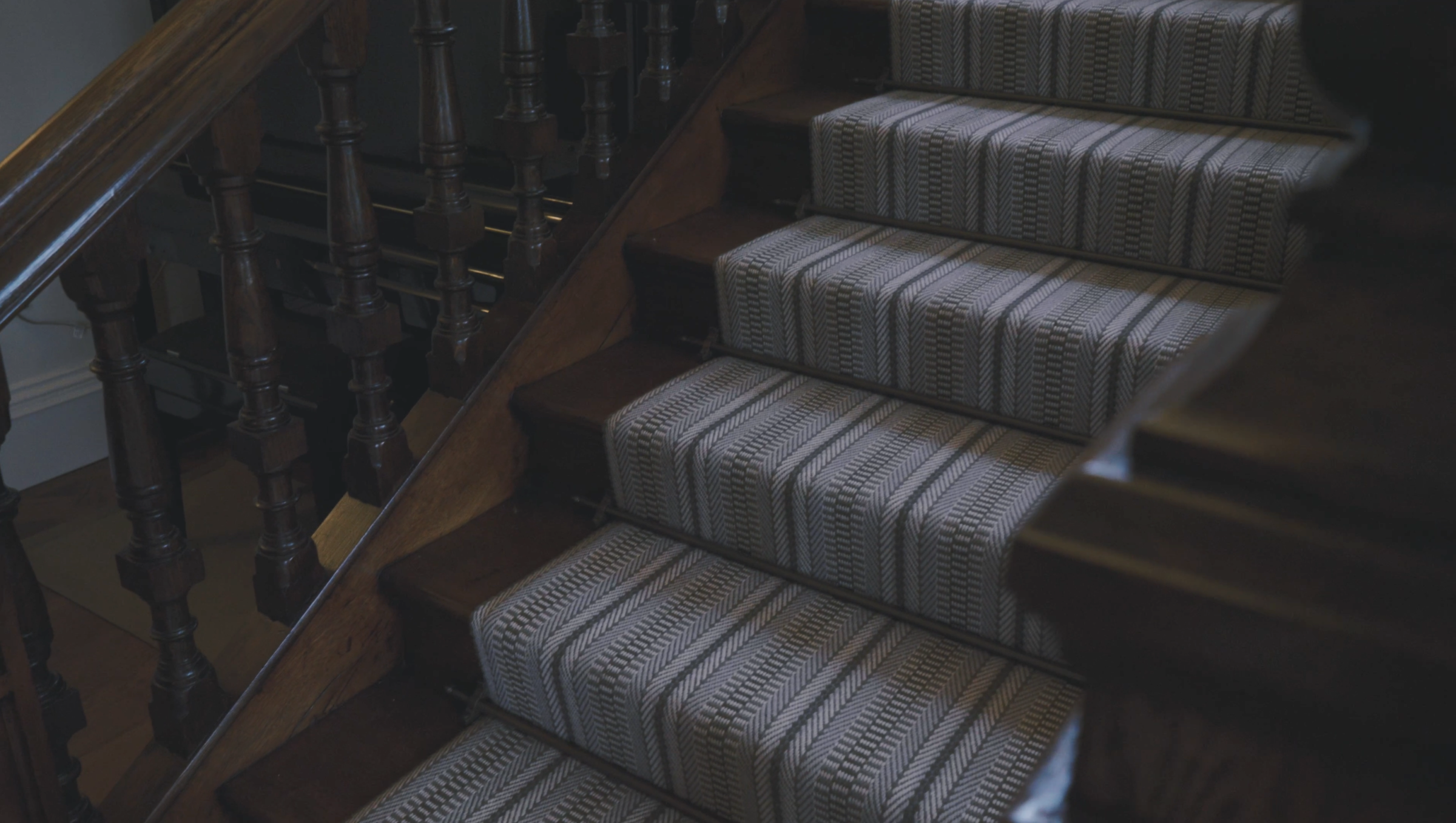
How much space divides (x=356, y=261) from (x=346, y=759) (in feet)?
2.05

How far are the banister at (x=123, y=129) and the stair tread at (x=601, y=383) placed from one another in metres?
0.58

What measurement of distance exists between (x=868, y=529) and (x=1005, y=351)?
30 centimetres

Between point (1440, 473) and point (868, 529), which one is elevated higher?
point (1440, 473)

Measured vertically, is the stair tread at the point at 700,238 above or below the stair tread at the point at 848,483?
above

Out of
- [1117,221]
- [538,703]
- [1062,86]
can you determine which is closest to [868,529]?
[538,703]

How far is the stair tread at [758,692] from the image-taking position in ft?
3.70

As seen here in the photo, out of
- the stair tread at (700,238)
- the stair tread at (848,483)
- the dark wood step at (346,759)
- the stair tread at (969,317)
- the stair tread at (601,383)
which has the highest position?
the stair tread at (700,238)

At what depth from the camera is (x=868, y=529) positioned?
132cm

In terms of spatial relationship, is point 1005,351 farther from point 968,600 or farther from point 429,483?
point 429,483

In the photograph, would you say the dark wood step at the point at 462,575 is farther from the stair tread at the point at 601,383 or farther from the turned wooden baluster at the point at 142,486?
the turned wooden baluster at the point at 142,486

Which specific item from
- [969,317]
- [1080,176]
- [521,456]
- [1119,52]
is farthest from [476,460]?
[1119,52]

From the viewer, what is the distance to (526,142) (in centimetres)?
152

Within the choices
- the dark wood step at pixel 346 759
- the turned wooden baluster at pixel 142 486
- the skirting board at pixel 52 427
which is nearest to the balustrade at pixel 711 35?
the turned wooden baluster at pixel 142 486

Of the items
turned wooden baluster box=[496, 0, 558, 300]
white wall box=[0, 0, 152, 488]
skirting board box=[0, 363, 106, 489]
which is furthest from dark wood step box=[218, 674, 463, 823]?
skirting board box=[0, 363, 106, 489]
